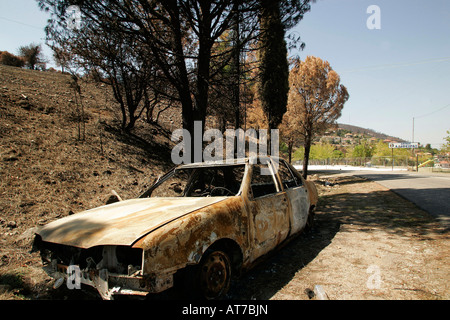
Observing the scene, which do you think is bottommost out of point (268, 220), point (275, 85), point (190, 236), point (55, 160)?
point (268, 220)

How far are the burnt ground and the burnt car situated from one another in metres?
0.35

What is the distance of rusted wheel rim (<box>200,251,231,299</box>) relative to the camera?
2297 millimetres

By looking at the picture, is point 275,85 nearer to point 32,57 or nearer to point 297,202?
point 297,202

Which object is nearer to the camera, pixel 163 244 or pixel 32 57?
pixel 163 244

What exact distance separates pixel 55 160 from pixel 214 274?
21.6 feet

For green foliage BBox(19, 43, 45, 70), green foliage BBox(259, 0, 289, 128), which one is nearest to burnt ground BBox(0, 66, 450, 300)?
green foliage BBox(259, 0, 289, 128)

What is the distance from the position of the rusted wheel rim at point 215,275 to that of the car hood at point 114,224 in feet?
1.65

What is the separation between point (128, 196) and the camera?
6.68 m

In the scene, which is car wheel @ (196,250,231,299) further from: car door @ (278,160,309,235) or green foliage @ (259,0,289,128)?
green foliage @ (259,0,289,128)

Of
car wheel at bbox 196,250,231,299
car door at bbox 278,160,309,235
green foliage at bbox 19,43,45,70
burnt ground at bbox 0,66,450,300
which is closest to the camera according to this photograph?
car wheel at bbox 196,250,231,299

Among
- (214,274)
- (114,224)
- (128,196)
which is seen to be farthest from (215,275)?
(128,196)

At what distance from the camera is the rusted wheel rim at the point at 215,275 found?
2297 millimetres

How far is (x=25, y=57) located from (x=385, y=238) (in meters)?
39.4
